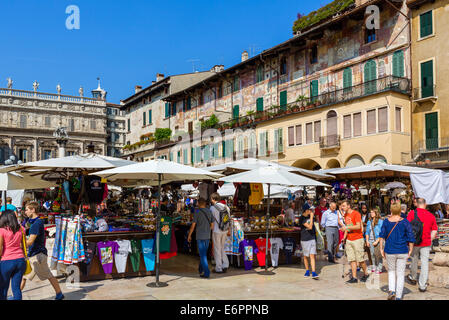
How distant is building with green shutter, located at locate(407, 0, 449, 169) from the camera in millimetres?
22438

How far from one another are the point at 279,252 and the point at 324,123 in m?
17.3

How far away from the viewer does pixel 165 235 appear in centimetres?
921

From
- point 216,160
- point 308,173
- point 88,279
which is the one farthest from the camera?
point 216,160

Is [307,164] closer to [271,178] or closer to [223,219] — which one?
[271,178]

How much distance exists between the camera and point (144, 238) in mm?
9133

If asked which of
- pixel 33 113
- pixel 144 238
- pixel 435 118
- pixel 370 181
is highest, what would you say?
pixel 33 113

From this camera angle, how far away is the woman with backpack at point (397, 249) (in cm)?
691

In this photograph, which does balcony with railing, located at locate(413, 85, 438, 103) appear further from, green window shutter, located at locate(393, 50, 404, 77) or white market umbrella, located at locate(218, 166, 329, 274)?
white market umbrella, located at locate(218, 166, 329, 274)

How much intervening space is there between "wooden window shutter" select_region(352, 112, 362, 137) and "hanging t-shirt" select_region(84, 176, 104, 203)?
17325 millimetres

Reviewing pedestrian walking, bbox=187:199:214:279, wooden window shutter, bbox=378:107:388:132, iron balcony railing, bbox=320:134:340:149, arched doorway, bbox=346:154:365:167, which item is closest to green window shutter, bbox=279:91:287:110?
iron balcony railing, bbox=320:134:340:149

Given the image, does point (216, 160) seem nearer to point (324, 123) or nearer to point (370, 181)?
point (324, 123)

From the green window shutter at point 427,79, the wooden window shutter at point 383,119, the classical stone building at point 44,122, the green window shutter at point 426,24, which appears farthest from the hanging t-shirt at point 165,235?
the classical stone building at point 44,122

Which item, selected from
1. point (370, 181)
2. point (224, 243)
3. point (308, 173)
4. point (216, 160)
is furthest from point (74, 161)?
point (216, 160)

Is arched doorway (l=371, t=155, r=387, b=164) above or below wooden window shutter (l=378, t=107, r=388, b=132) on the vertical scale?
below
